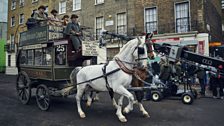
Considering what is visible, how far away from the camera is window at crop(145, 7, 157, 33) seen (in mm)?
18703

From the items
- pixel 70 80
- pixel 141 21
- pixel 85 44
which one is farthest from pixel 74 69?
pixel 141 21

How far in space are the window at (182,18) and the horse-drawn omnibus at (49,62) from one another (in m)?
11.8

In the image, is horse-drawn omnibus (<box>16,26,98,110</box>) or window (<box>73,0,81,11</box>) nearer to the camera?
horse-drawn omnibus (<box>16,26,98,110</box>)

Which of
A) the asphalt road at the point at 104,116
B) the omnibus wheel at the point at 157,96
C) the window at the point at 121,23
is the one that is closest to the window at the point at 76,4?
the window at the point at 121,23

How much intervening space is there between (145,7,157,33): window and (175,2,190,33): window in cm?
201

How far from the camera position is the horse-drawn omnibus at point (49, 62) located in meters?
7.26

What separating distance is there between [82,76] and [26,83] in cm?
294

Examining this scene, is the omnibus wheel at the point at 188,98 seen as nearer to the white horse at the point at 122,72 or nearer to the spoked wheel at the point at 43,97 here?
the white horse at the point at 122,72

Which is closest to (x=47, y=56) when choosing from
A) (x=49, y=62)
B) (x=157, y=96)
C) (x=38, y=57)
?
(x=49, y=62)

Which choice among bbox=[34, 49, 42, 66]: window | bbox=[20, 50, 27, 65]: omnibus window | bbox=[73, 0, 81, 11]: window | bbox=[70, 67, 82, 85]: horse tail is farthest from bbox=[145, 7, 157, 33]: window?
bbox=[70, 67, 82, 85]: horse tail

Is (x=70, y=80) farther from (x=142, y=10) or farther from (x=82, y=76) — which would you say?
(x=142, y=10)

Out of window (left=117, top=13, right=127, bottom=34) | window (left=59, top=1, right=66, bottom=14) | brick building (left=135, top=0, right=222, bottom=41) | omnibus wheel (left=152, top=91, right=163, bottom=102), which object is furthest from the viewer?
window (left=59, top=1, right=66, bottom=14)

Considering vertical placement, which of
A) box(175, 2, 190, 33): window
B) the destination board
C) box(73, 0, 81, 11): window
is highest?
box(73, 0, 81, 11): window

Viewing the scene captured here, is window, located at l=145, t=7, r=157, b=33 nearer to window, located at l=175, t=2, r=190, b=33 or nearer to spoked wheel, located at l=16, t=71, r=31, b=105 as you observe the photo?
window, located at l=175, t=2, r=190, b=33
